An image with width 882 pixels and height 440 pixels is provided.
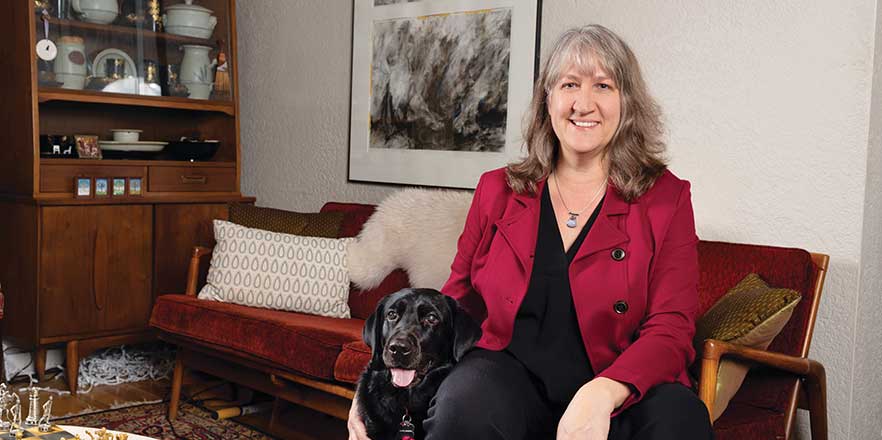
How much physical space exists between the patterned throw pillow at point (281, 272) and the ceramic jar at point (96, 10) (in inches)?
48.3

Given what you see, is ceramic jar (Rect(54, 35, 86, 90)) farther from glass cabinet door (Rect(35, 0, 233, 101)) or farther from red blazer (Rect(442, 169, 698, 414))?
red blazer (Rect(442, 169, 698, 414))

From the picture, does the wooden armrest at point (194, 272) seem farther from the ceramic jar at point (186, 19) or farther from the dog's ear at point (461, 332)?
the dog's ear at point (461, 332)

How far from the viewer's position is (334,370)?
8.80 feet

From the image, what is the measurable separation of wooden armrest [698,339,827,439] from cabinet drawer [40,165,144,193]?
2748 millimetres

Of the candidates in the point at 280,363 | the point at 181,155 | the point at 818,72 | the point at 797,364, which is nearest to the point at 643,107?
the point at 797,364

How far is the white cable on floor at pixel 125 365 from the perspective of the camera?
12.9 feet

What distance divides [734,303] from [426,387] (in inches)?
31.7

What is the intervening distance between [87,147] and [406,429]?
266cm

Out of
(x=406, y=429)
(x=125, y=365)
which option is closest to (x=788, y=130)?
(x=406, y=429)

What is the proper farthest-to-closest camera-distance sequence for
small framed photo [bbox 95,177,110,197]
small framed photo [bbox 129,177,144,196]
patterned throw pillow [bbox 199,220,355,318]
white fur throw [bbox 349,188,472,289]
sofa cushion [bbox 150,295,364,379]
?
small framed photo [bbox 129,177,144,196]
small framed photo [bbox 95,177,110,197]
patterned throw pillow [bbox 199,220,355,318]
white fur throw [bbox 349,188,472,289]
sofa cushion [bbox 150,295,364,379]

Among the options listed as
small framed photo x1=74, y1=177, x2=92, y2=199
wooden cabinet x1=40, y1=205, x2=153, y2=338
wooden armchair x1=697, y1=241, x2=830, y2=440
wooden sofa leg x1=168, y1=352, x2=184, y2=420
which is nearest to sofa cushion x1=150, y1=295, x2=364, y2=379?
wooden sofa leg x1=168, y1=352, x2=184, y2=420

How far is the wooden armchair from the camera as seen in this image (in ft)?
6.49

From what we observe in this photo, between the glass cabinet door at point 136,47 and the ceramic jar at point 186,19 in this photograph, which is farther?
the ceramic jar at point 186,19

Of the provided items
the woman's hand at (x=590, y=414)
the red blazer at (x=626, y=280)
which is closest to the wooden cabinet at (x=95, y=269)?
the red blazer at (x=626, y=280)
